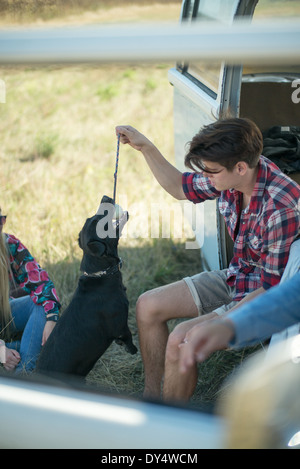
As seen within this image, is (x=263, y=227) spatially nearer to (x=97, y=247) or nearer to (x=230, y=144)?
(x=230, y=144)

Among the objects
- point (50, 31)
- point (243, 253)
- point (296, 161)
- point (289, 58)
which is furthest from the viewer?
point (296, 161)

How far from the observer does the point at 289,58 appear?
1.16 m

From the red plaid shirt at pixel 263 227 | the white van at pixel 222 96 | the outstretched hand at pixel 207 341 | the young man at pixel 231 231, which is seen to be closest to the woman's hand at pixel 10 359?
the young man at pixel 231 231

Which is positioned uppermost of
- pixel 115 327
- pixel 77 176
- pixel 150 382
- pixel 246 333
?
pixel 77 176

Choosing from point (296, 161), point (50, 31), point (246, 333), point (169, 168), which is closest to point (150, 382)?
point (169, 168)

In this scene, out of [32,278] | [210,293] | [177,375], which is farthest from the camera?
[32,278]

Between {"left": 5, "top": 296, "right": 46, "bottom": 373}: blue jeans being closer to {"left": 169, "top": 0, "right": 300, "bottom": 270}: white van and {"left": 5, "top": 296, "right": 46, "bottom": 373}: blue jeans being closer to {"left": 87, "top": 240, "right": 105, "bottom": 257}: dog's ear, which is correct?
{"left": 87, "top": 240, "right": 105, "bottom": 257}: dog's ear

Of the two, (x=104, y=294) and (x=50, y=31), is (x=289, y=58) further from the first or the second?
(x=104, y=294)

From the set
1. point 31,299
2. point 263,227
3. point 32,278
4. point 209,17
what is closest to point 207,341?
point 263,227

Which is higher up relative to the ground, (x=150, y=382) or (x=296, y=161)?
(x=296, y=161)

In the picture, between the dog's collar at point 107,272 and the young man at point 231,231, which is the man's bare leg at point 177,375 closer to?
the young man at point 231,231

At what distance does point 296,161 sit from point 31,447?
2.76m

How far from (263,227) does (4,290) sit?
1.41 m

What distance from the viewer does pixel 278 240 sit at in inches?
95.8
